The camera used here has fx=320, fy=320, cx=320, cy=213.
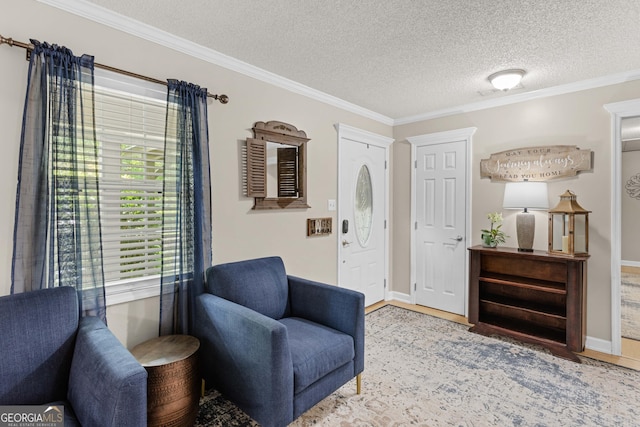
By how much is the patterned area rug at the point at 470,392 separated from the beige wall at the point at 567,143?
722mm

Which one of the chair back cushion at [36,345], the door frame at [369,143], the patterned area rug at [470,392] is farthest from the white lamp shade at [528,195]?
the chair back cushion at [36,345]

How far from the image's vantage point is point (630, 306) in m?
4.06

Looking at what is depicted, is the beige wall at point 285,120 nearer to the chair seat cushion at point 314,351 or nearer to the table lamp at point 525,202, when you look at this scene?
the table lamp at point 525,202

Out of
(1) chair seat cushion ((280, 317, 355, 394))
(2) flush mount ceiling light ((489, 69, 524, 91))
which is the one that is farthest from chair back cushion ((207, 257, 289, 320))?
(2) flush mount ceiling light ((489, 69, 524, 91))

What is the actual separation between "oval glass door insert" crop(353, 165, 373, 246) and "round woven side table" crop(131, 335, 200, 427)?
2.45m

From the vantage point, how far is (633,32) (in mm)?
2113

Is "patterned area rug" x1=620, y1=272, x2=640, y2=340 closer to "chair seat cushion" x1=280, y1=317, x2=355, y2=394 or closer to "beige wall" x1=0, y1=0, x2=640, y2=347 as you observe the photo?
"beige wall" x1=0, y1=0, x2=640, y2=347

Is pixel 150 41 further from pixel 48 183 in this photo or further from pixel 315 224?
pixel 315 224

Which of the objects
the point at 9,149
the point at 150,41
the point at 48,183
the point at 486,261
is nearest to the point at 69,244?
the point at 48,183

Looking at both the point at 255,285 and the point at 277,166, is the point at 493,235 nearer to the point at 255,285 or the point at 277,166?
the point at 277,166

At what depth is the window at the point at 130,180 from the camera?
78.6 inches

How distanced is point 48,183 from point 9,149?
24 cm

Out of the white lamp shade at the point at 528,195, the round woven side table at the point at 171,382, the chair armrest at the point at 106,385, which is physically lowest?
the round woven side table at the point at 171,382

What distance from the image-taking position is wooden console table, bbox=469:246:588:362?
284 centimetres
